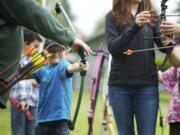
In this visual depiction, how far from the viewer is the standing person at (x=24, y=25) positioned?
3172mm

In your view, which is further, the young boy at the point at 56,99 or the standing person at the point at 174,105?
the young boy at the point at 56,99

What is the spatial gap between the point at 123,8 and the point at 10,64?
4.05ft

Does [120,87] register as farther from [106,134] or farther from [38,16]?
[106,134]

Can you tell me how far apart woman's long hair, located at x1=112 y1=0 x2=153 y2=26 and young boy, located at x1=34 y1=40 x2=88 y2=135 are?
0.75 m

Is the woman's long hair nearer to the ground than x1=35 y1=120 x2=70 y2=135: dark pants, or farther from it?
farther from it

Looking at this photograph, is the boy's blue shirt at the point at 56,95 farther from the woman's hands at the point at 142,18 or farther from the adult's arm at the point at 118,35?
the woman's hands at the point at 142,18

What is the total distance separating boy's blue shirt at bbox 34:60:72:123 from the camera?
4920 millimetres

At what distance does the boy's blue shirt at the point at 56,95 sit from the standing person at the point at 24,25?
5.49 feet

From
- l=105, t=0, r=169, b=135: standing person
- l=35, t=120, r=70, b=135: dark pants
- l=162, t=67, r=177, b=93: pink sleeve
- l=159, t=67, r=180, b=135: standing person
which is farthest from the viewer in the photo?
l=35, t=120, r=70, b=135: dark pants

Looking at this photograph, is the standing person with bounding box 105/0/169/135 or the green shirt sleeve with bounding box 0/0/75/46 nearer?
the green shirt sleeve with bounding box 0/0/75/46

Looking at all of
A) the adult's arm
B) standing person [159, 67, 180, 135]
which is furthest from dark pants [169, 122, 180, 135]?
the adult's arm

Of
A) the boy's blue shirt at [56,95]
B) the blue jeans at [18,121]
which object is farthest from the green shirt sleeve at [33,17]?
the blue jeans at [18,121]

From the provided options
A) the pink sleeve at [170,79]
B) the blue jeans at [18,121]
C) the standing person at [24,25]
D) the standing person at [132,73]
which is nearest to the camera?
the standing person at [24,25]

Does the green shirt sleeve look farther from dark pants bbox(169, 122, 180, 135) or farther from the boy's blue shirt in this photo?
the boy's blue shirt
